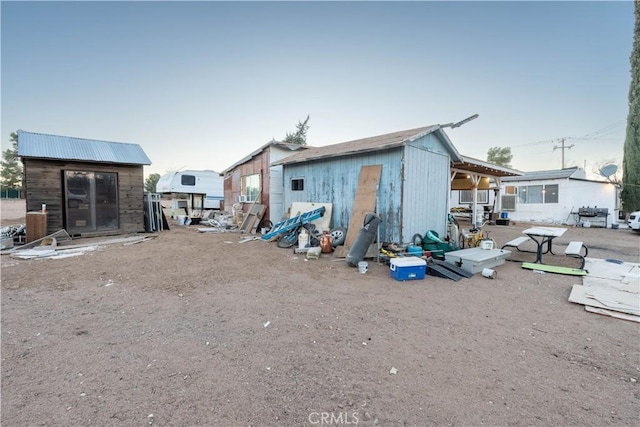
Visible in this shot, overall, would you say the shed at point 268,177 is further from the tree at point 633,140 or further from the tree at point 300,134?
the tree at point 633,140

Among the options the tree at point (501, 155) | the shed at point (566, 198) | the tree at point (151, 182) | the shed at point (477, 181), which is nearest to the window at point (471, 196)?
the shed at point (477, 181)

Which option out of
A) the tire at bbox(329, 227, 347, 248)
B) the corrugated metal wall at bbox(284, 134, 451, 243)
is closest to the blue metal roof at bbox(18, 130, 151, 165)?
the corrugated metal wall at bbox(284, 134, 451, 243)

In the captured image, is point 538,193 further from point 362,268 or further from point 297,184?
point 362,268

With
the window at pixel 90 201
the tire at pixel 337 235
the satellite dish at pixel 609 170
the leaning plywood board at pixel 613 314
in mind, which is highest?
the satellite dish at pixel 609 170

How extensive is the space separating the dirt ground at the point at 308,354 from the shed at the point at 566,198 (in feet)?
48.2

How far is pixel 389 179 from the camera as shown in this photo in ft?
23.3

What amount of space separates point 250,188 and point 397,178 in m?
8.45

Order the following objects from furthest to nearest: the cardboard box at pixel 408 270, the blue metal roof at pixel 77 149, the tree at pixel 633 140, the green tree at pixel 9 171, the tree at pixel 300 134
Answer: the green tree at pixel 9 171 → the tree at pixel 300 134 → the tree at pixel 633 140 → the blue metal roof at pixel 77 149 → the cardboard box at pixel 408 270

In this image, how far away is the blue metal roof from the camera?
8.51m

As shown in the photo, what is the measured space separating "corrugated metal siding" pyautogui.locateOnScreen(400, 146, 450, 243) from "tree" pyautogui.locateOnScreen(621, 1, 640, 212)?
14.4 metres

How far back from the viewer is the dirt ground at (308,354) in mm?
1800

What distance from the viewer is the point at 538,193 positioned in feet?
54.7

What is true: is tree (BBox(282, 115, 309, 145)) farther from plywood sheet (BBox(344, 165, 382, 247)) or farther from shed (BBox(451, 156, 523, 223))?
plywood sheet (BBox(344, 165, 382, 247))

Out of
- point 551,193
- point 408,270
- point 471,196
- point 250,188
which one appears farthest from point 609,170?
point 250,188
